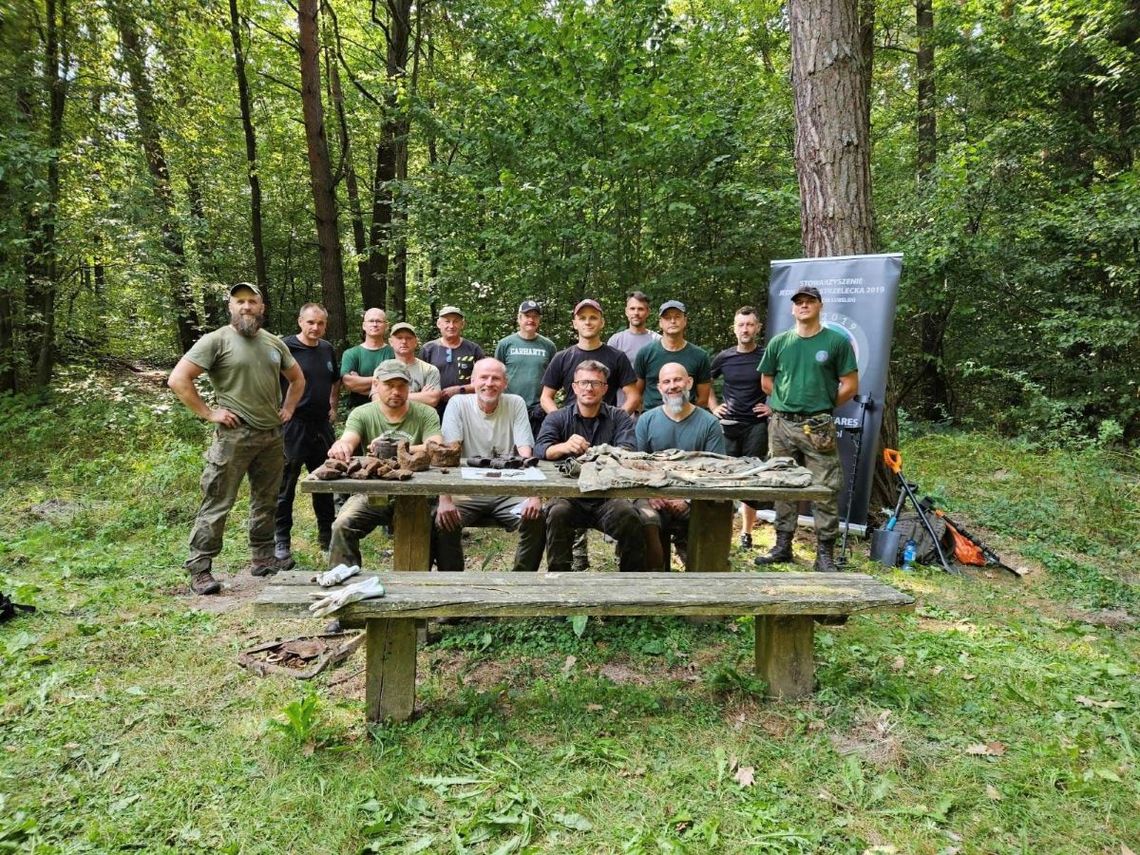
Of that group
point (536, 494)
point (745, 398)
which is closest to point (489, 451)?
point (536, 494)

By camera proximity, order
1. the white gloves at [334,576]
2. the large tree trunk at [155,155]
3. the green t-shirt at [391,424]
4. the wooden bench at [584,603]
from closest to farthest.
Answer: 1. the wooden bench at [584,603]
2. the white gloves at [334,576]
3. the green t-shirt at [391,424]
4. the large tree trunk at [155,155]

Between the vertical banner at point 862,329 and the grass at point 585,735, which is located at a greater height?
the vertical banner at point 862,329

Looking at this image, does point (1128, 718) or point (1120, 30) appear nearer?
point (1128, 718)

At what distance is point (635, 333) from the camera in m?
5.44

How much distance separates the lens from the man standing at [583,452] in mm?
3729

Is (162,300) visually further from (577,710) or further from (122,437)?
(577,710)

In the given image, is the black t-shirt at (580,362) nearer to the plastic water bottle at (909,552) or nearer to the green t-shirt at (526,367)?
the green t-shirt at (526,367)

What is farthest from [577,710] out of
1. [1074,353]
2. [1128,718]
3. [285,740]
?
[1074,353]

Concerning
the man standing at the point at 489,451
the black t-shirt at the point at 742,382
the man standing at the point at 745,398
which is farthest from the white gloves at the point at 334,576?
the black t-shirt at the point at 742,382

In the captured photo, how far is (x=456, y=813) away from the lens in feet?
7.25

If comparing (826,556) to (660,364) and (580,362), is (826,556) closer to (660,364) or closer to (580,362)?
(660,364)

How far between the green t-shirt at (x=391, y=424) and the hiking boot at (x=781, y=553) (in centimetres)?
275

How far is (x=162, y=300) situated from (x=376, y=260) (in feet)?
12.4

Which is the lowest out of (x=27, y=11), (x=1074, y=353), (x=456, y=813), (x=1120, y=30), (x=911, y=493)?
(x=456, y=813)
